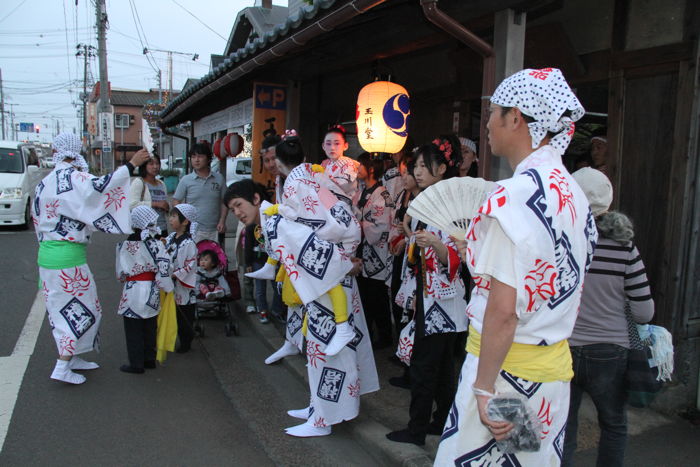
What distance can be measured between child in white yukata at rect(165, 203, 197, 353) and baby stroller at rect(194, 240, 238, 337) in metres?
0.44

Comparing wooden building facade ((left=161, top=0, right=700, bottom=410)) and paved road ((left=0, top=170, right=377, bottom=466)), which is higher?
wooden building facade ((left=161, top=0, right=700, bottom=410))

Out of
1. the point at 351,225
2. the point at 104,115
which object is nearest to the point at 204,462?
the point at 351,225

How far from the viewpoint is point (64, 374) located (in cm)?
441

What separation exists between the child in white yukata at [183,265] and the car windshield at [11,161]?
10657mm

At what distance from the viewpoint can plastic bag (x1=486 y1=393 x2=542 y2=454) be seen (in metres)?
1.67

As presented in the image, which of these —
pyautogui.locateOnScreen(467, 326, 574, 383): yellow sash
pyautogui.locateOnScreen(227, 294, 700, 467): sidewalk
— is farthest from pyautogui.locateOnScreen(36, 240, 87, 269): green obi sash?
pyautogui.locateOnScreen(467, 326, 574, 383): yellow sash

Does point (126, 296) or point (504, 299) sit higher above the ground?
point (504, 299)

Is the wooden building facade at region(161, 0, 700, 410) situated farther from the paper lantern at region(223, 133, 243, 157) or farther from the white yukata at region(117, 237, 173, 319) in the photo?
the paper lantern at region(223, 133, 243, 157)

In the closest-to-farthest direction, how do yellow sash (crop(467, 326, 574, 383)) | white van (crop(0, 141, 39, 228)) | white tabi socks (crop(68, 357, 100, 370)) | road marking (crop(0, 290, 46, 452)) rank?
yellow sash (crop(467, 326, 574, 383)) < road marking (crop(0, 290, 46, 452)) < white tabi socks (crop(68, 357, 100, 370)) < white van (crop(0, 141, 39, 228))

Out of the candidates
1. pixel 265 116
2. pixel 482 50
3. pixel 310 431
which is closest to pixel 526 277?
pixel 310 431

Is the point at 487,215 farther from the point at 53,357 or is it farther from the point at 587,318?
the point at 53,357

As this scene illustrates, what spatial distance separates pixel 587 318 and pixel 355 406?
1.77 metres

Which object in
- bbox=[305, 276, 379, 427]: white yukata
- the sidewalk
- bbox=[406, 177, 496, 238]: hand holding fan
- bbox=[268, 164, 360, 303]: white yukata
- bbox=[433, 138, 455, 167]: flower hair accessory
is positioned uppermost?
bbox=[433, 138, 455, 167]: flower hair accessory

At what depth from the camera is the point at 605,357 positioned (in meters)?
2.51
